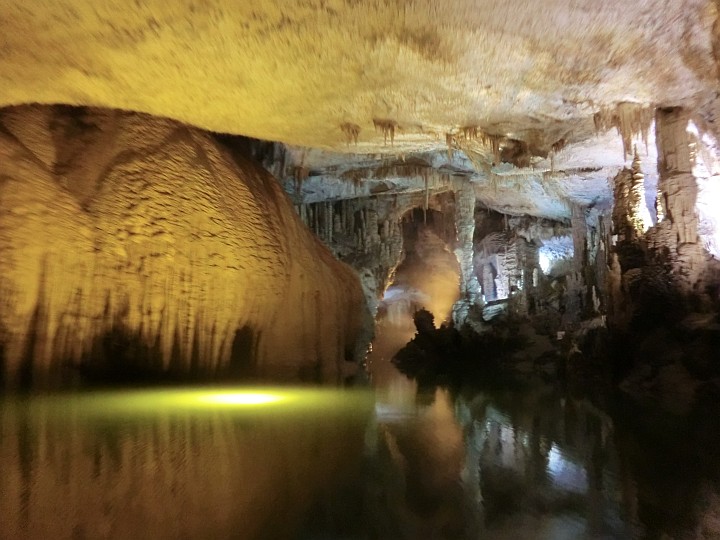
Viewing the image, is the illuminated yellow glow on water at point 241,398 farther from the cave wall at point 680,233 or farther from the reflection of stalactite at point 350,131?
the cave wall at point 680,233

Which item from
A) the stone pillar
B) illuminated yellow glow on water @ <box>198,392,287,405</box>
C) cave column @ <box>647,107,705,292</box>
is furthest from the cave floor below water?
the stone pillar

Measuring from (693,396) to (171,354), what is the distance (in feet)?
22.3

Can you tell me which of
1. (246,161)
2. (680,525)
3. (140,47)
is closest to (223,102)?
(140,47)

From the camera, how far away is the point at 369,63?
19.9 feet

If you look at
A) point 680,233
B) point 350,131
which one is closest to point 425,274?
point 680,233

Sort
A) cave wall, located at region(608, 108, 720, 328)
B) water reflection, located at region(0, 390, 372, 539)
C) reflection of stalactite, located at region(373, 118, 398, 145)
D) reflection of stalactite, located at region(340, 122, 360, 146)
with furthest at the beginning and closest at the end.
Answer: cave wall, located at region(608, 108, 720, 328)
reflection of stalactite, located at region(340, 122, 360, 146)
reflection of stalactite, located at region(373, 118, 398, 145)
water reflection, located at region(0, 390, 372, 539)

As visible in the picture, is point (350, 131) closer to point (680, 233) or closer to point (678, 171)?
point (678, 171)

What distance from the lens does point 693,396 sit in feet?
23.7

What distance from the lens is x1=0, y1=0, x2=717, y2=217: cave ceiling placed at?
5.08m

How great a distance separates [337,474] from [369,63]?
4.52 meters

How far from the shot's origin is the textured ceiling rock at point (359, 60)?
200 inches

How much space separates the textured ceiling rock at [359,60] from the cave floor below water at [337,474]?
11.4 ft

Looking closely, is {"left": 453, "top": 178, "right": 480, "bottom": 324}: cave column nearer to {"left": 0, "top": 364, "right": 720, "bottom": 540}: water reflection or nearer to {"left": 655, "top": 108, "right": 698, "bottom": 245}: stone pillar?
{"left": 655, "top": 108, "right": 698, "bottom": 245}: stone pillar

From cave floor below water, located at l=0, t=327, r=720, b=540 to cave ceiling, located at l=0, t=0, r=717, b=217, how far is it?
3468mm
